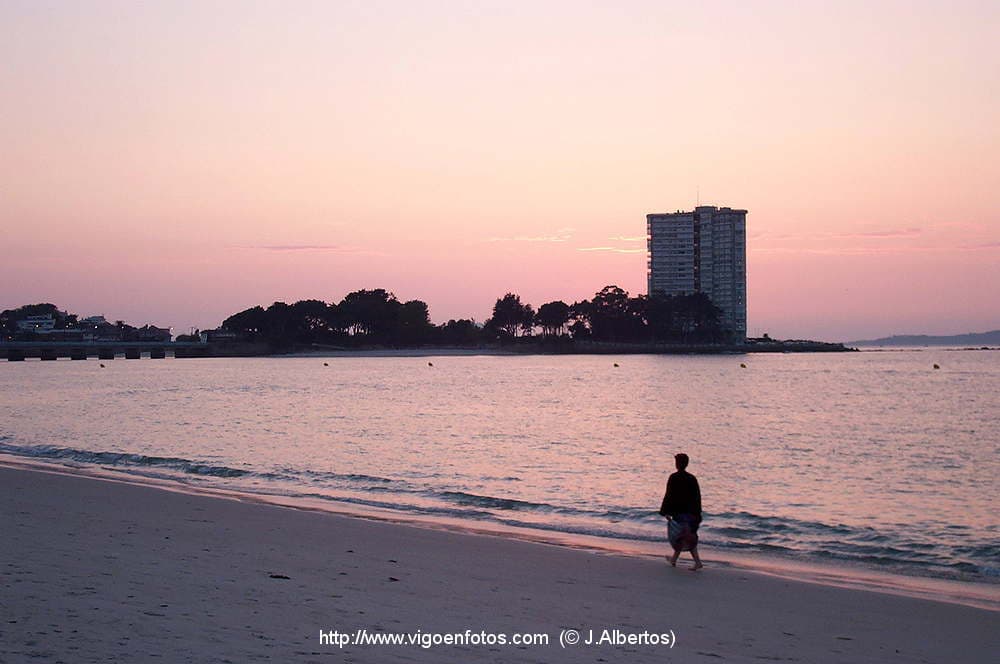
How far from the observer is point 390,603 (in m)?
10.4

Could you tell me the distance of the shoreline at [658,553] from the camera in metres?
13.5

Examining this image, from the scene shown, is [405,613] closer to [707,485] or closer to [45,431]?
[707,485]

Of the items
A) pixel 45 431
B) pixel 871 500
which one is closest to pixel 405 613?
A: pixel 871 500

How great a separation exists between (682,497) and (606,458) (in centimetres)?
1881

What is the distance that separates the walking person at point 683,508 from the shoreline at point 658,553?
3.90 feet

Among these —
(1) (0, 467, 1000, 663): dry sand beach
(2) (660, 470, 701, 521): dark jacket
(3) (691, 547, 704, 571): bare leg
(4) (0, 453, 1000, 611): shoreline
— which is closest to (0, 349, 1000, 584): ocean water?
(4) (0, 453, 1000, 611): shoreline

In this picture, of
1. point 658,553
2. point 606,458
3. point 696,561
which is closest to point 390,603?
point 696,561

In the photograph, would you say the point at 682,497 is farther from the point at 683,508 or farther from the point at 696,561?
the point at 696,561

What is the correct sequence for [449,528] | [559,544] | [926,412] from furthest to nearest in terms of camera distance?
[926,412]
[449,528]
[559,544]

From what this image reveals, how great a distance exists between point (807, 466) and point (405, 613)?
2282 cm

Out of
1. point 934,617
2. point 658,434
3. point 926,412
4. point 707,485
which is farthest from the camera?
point 926,412

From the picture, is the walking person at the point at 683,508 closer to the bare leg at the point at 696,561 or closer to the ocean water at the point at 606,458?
the bare leg at the point at 696,561

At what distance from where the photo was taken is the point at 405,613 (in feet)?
32.6

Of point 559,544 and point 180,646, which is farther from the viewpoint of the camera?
point 559,544
